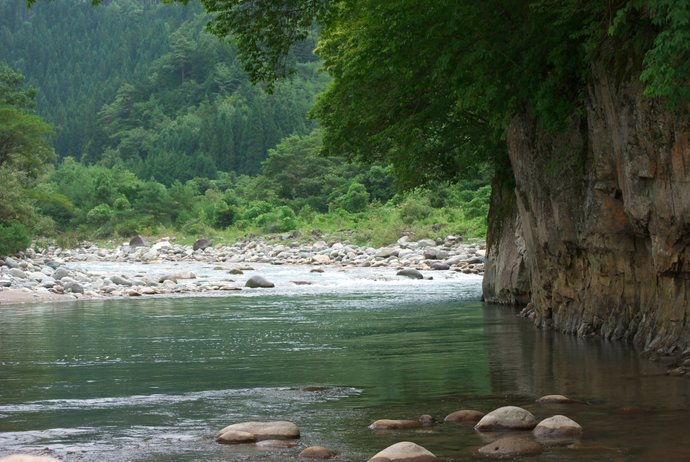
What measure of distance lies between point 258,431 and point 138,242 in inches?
2320

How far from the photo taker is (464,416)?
28.9 feet

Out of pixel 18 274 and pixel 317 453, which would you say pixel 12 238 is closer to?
pixel 18 274

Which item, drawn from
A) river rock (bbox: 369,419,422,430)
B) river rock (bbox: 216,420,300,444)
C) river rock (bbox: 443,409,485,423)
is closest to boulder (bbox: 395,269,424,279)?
river rock (bbox: 443,409,485,423)

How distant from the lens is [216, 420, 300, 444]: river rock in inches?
321

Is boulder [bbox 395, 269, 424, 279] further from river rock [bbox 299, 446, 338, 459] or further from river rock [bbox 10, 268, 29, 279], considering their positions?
river rock [bbox 299, 446, 338, 459]

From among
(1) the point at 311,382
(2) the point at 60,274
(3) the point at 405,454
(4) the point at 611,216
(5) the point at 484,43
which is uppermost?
(5) the point at 484,43

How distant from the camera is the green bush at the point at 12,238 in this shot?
39875 mm

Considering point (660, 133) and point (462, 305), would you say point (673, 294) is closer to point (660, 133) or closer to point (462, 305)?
point (660, 133)

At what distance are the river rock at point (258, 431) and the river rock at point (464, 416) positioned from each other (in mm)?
1395

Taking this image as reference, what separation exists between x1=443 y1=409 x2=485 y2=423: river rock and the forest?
749 centimetres

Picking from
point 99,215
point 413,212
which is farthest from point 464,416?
point 99,215

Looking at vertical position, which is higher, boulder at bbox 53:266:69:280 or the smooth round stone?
boulder at bbox 53:266:69:280

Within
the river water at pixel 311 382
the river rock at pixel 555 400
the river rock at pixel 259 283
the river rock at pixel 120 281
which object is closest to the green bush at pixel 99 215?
the river rock at pixel 120 281

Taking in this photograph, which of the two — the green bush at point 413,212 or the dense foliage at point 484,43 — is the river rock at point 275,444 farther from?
the green bush at point 413,212
